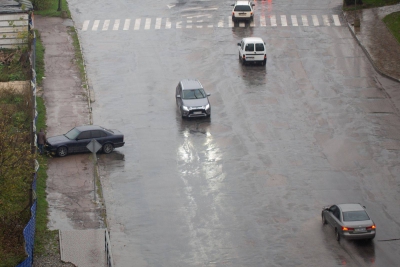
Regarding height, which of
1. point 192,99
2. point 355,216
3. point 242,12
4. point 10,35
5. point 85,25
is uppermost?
point 355,216

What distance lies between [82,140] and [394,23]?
101 feet

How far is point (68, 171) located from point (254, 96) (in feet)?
49.7

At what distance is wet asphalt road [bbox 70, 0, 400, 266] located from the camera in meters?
30.9

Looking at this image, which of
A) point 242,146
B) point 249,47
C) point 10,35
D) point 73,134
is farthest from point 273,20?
point 73,134

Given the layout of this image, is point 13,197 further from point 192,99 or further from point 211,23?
point 211,23

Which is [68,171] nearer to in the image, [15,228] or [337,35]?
[15,228]

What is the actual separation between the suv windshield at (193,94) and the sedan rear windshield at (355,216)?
17.1 meters

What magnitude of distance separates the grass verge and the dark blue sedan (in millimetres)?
26270

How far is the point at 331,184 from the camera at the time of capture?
36281 mm

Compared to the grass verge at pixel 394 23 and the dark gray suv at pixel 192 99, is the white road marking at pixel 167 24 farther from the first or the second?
the grass verge at pixel 394 23

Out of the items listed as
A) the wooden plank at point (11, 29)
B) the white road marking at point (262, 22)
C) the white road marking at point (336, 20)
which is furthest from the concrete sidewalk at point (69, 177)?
the white road marking at point (336, 20)

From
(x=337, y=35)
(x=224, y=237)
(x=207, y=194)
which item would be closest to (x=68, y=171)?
(x=207, y=194)

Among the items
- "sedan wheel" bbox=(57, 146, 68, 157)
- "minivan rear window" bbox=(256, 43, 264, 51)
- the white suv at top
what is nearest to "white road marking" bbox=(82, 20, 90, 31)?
the white suv at top

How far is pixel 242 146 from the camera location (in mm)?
40969
